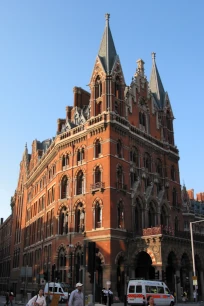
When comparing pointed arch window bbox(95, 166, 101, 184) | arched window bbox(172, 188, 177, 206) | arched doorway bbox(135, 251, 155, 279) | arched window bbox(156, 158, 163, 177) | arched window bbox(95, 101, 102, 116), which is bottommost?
arched doorway bbox(135, 251, 155, 279)

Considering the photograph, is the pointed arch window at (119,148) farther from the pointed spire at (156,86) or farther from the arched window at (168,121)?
the pointed spire at (156,86)

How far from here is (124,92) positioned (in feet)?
158

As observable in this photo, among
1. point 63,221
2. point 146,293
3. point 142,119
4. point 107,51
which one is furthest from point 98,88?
point 146,293

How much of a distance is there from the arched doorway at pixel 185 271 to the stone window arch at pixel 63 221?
14550 mm

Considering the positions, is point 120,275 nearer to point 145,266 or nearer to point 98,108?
point 145,266

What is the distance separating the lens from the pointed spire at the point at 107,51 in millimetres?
47719

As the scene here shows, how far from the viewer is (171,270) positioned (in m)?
44.8

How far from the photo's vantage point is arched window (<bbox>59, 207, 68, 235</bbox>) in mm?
46188

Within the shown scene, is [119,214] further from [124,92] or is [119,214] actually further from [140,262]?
[124,92]

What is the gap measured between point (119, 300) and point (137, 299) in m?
9.67

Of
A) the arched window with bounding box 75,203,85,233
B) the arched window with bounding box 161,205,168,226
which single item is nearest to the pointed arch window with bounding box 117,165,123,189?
the arched window with bounding box 75,203,85,233

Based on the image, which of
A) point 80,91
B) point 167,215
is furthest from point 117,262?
point 80,91

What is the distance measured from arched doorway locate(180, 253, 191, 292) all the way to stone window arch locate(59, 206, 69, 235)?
14.6m

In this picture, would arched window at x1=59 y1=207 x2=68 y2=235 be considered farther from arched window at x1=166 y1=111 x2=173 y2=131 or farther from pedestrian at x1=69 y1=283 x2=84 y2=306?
pedestrian at x1=69 y1=283 x2=84 y2=306
